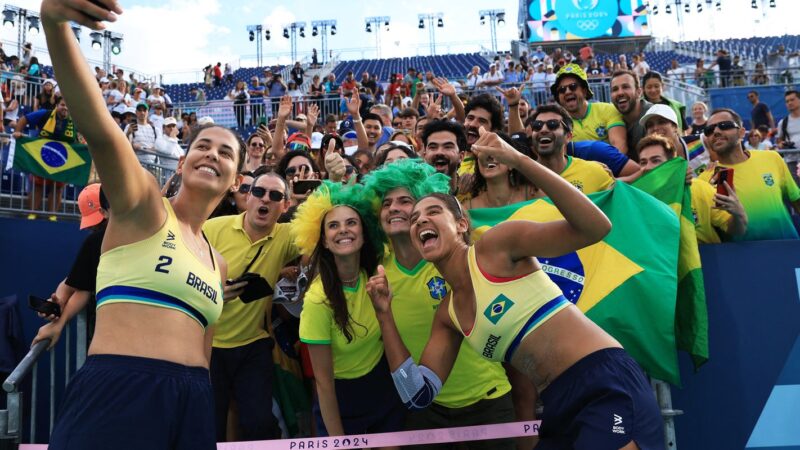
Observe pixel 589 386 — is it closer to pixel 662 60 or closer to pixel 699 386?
pixel 699 386

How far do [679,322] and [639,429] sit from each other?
1853mm

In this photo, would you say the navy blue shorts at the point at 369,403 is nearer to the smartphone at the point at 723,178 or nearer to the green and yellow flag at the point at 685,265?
the green and yellow flag at the point at 685,265

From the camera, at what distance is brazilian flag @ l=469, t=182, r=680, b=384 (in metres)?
4.28

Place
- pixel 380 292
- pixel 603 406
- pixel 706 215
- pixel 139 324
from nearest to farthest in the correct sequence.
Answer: pixel 139 324 < pixel 603 406 < pixel 380 292 < pixel 706 215

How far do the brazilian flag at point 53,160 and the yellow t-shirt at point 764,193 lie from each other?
727 centimetres

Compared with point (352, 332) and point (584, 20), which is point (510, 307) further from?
point (584, 20)

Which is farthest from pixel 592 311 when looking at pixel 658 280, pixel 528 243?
pixel 528 243

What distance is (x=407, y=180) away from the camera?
4.12 m

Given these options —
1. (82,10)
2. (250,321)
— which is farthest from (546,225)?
(250,321)

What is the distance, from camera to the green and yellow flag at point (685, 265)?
4.43 metres

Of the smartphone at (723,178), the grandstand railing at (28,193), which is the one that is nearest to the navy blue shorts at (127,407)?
the smartphone at (723,178)

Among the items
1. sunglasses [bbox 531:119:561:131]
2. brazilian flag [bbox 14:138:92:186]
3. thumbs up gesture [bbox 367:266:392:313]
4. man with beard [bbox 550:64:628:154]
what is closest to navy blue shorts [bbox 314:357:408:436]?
thumbs up gesture [bbox 367:266:392:313]

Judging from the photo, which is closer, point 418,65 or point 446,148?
point 446,148

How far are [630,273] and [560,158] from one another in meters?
1.06
